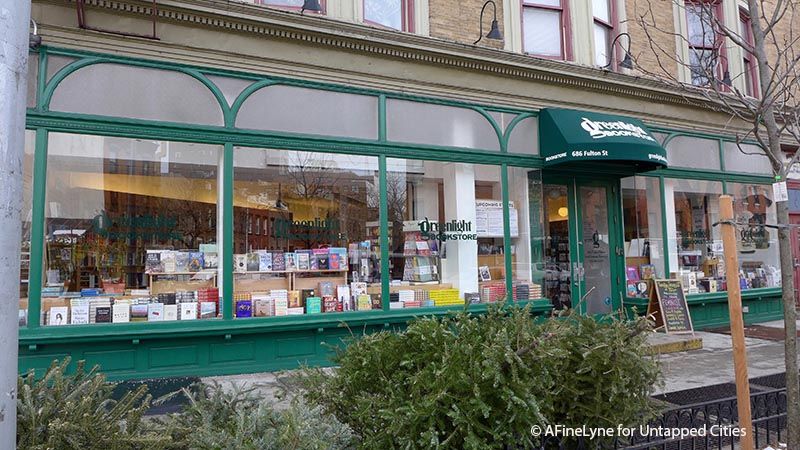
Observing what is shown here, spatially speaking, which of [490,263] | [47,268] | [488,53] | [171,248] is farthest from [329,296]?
[488,53]

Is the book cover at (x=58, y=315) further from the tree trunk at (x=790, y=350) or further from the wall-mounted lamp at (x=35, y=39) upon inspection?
the tree trunk at (x=790, y=350)

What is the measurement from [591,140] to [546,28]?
8.69 ft

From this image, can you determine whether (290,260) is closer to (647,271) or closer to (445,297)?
(445,297)

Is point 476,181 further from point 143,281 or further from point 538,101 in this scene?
point 143,281

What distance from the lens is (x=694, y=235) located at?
11.4 m

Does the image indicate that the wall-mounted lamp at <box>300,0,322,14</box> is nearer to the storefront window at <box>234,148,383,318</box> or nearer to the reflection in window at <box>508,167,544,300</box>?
the storefront window at <box>234,148,383,318</box>

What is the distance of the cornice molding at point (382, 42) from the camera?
701cm

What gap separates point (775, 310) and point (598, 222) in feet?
17.2

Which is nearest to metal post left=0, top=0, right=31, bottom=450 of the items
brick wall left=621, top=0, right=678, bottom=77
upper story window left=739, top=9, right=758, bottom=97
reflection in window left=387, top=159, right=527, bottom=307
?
reflection in window left=387, top=159, right=527, bottom=307

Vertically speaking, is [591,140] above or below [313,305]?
above

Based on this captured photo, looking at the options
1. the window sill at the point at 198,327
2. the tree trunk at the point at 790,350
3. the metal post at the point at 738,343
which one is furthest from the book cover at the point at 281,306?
the tree trunk at the point at 790,350

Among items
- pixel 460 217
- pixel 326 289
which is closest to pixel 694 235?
pixel 460 217

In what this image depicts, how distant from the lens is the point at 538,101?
31.1 feet

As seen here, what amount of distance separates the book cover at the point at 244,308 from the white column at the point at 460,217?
Result: 313 cm
